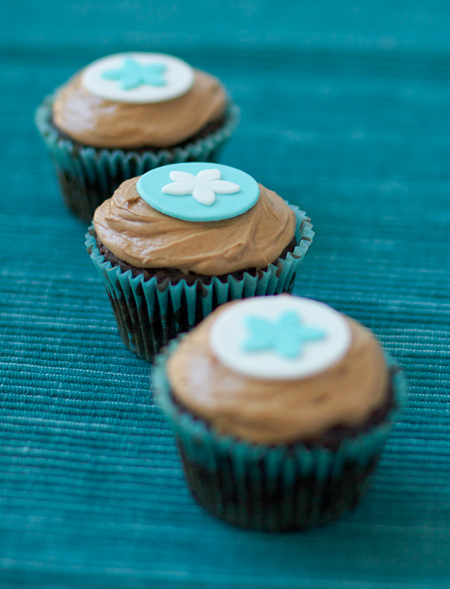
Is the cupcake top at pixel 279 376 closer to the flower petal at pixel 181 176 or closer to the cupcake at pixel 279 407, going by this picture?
the cupcake at pixel 279 407

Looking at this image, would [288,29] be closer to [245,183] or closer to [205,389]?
[245,183]

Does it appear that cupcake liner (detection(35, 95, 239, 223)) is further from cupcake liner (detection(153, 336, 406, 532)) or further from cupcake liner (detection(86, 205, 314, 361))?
cupcake liner (detection(153, 336, 406, 532))

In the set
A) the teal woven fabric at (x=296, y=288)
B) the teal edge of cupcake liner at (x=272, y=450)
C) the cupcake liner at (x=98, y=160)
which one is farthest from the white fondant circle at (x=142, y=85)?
the teal edge of cupcake liner at (x=272, y=450)

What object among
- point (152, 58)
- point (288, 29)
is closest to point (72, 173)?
point (152, 58)

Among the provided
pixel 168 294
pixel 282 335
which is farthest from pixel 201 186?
pixel 282 335

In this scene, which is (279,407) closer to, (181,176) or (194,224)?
(194,224)
